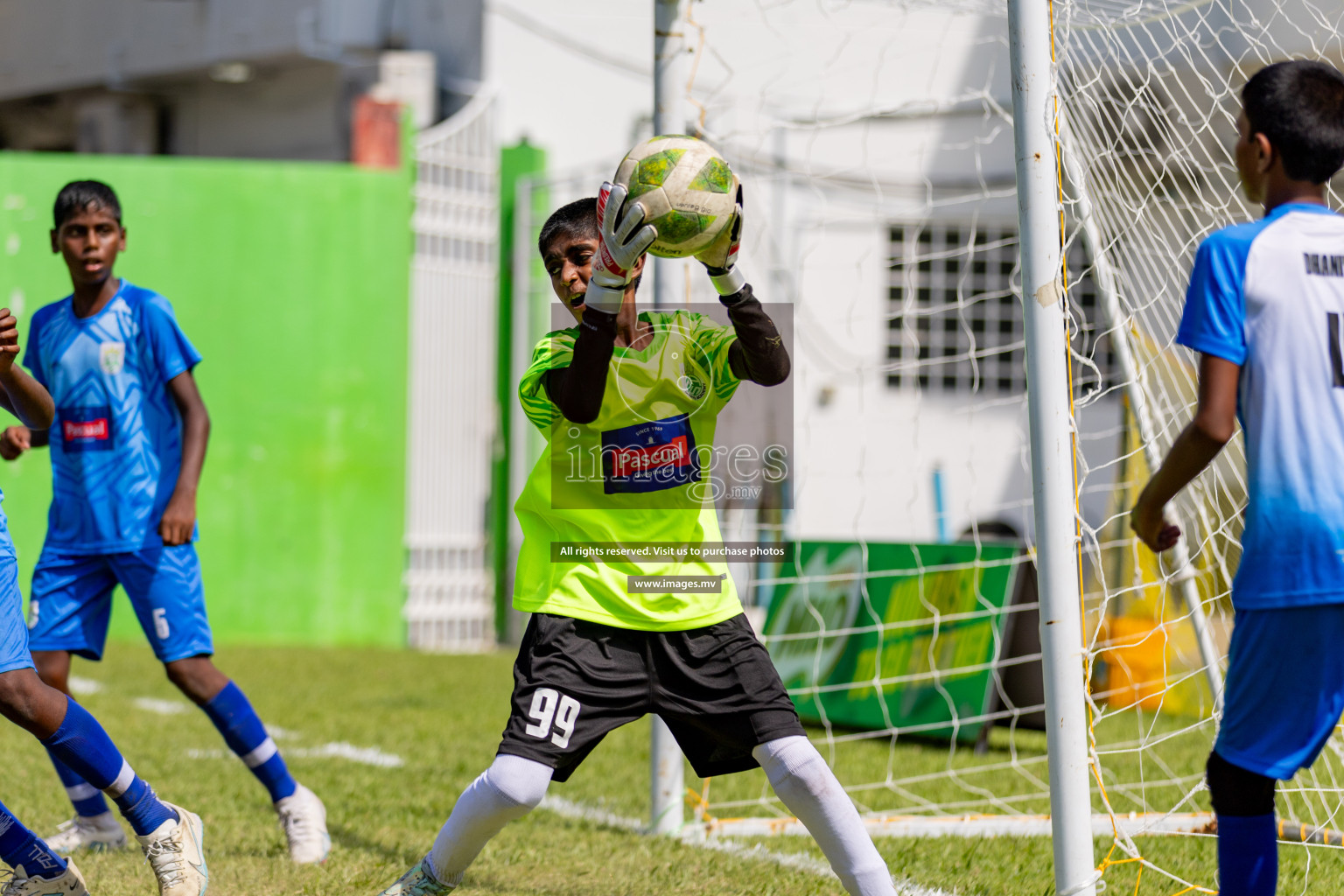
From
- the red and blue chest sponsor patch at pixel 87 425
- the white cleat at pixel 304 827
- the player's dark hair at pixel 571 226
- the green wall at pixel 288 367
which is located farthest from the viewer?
the green wall at pixel 288 367

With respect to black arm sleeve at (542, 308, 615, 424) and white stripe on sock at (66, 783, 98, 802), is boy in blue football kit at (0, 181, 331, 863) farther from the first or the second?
black arm sleeve at (542, 308, 615, 424)

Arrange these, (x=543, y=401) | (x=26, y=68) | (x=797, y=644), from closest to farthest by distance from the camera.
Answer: (x=543, y=401) → (x=797, y=644) → (x=26, y=68)

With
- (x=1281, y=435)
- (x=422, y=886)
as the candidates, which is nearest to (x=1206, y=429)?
(x=1281, y=435)

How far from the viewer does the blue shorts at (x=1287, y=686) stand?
7.93 feet

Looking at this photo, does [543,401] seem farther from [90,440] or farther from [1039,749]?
[1039,749]

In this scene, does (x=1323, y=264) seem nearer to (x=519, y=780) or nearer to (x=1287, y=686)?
(x=1287, y=686)

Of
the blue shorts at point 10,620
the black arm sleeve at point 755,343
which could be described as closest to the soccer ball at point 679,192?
the black arm sleeve at point 755,343

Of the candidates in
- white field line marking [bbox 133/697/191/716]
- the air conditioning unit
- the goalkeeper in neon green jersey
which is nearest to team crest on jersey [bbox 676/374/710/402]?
the goalkeeper in neon green jersey

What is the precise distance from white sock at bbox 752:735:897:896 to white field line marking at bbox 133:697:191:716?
189 inches

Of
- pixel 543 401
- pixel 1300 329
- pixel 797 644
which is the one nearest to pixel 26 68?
pixel 797 644

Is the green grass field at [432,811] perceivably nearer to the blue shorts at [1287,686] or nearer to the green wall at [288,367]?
the blue shorts at [1287,686]

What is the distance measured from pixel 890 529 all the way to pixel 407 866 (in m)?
8.35

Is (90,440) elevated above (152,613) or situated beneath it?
elevated above

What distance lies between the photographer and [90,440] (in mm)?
4227
